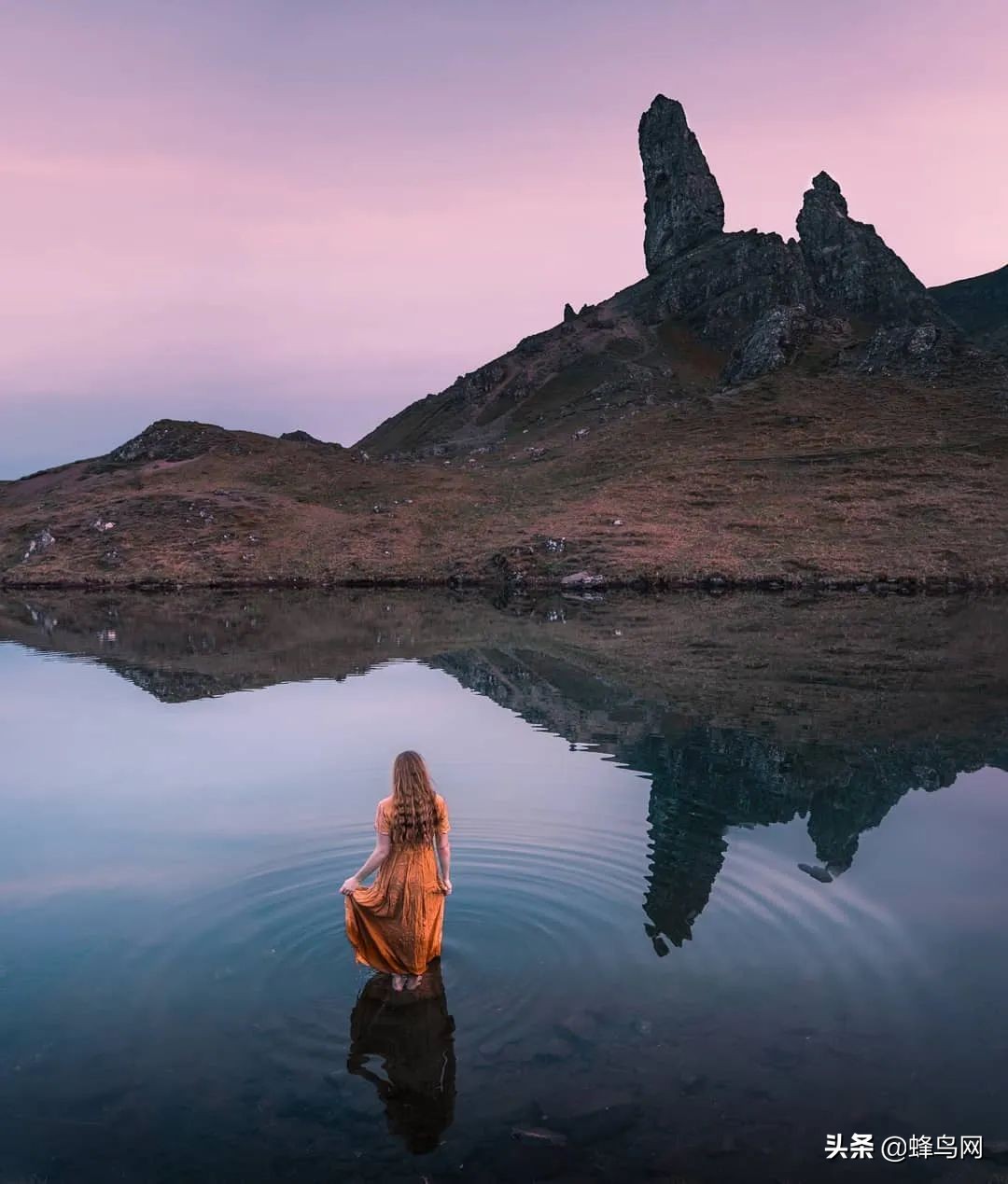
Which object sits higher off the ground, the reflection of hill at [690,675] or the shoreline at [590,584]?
the shoreline at [590,584]

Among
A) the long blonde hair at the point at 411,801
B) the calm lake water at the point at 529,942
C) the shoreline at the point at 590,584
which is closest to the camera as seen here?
the calm lake water at the point at 529,942

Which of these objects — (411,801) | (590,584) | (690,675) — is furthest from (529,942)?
(590,584)

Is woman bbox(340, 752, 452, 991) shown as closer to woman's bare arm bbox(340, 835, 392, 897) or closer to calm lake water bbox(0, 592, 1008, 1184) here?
woman's bare arm bbox(340, 835, 392, 897)

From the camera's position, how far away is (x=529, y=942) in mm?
13773

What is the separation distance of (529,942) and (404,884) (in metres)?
2.70

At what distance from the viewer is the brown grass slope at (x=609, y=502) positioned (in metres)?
81.1

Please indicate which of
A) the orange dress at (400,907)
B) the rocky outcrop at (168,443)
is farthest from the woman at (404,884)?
the rocky outcrop at (168,443)

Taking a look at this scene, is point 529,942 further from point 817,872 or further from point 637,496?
point 637,496

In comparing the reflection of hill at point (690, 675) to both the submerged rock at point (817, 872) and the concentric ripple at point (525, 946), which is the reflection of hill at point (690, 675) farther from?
the concentric ripple at point (525, 946)

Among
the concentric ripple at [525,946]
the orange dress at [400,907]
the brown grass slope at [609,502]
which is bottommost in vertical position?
the concentric ripple at [525,946]

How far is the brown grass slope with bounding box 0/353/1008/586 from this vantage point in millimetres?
81125

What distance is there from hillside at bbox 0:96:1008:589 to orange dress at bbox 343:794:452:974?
64.5 meters

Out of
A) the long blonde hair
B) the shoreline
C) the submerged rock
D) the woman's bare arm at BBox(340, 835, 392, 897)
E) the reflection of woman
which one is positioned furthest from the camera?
the shoreline

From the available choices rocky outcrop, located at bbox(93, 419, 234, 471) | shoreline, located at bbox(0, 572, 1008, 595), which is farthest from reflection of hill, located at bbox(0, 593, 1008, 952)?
rocky outcrop, located at bbox(93, 419, 234, 471)
